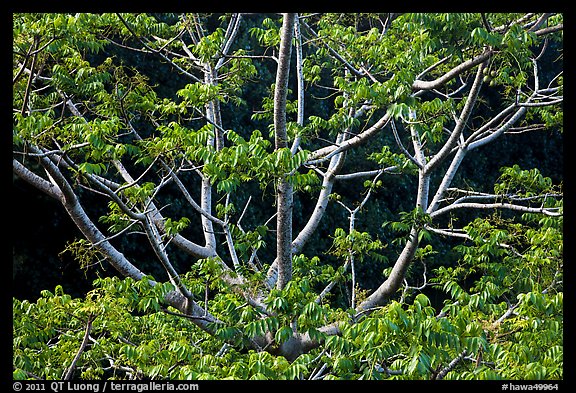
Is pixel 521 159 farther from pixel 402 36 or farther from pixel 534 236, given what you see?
pixel 534 236

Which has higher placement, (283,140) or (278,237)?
(283,140)

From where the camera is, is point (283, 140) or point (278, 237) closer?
point (283, 140)

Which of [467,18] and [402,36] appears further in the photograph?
[402,36]

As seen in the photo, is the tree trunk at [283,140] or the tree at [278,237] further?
the tree trunk at [283,140]

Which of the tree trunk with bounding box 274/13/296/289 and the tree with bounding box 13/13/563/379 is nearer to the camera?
the tree with bounding box 13/13/563/379

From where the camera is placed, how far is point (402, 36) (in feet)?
19.3
